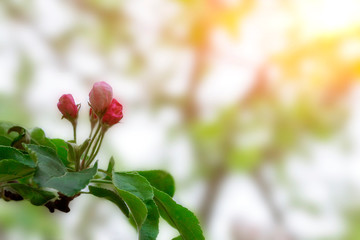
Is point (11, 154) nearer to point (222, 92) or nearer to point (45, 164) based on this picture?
point (45, 164)

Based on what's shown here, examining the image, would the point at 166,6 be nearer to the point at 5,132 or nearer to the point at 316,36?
the point at 316,36

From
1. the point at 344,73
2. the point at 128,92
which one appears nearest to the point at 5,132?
the point at 128,92

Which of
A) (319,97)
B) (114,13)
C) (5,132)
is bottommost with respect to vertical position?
(5,132)

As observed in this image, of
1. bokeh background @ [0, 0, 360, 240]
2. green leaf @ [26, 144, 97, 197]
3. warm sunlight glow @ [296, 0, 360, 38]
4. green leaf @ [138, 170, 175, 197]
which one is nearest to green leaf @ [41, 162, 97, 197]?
green leaf @ [26, 144, 97, 197]

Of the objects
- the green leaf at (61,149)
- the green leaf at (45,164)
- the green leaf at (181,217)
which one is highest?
the green leaf at (181,217)

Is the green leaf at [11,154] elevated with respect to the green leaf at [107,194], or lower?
lower

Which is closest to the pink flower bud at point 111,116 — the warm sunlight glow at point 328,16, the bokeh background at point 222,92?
the bokeh background at point 222,92

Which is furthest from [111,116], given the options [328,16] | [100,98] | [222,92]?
[328,16]

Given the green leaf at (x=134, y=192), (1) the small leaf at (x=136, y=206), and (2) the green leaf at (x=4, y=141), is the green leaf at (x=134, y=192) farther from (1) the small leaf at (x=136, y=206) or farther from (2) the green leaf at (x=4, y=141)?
(2) the green leaf at (x=4, y=141)
